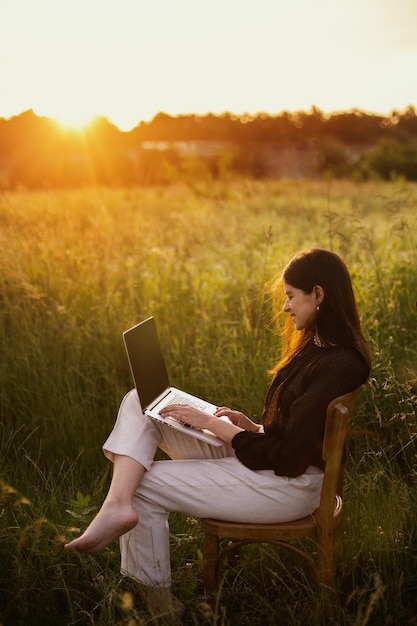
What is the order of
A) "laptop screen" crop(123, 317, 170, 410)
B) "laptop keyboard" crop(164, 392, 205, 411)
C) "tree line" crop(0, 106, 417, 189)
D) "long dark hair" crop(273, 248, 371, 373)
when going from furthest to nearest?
"tree line" crop(0, 106, 417, 189)
"laptop keyboard" crop(164, 392, 205, 411)
"laptop screen" crop(123, 317, 170, 410)
"long dark hair" crop(273, 248, 371, 373)

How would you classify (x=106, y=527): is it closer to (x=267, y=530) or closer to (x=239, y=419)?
(x=267, y=530)

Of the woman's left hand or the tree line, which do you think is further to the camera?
the tree line

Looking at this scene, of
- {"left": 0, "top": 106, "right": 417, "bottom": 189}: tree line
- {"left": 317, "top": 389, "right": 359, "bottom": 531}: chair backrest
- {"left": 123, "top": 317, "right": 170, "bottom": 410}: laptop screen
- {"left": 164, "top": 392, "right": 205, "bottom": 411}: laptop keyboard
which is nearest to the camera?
{"left": 317, "top": 389, "right": 359, "bottom": 531}: chair backrest

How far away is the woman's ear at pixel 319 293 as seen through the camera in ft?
8.26

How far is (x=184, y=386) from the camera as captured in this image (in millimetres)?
4199

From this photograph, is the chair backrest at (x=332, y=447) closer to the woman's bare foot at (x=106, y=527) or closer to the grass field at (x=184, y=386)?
the grass field at (x=184, y=386)

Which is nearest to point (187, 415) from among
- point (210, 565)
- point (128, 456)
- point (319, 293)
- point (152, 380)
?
point (128, 456)

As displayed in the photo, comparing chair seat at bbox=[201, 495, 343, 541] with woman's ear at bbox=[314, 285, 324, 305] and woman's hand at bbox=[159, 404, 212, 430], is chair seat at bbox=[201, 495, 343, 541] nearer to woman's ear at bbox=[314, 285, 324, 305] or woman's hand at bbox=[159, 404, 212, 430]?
woman's hand at bbox=[159, 404, 212, 430]

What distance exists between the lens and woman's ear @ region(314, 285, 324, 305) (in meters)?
2.52

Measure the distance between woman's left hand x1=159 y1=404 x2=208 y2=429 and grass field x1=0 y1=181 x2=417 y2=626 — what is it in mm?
542

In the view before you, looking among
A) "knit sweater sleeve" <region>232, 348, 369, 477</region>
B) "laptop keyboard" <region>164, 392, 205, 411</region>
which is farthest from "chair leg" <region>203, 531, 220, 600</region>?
"laptop keyboard" <region>164, 392, 205, 411</region>

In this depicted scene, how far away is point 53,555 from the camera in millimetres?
2686

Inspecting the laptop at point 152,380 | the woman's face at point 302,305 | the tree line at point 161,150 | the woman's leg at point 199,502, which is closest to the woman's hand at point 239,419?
the laptop at point 152,380

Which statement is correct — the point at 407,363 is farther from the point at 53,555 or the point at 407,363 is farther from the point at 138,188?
the point at 138,188
